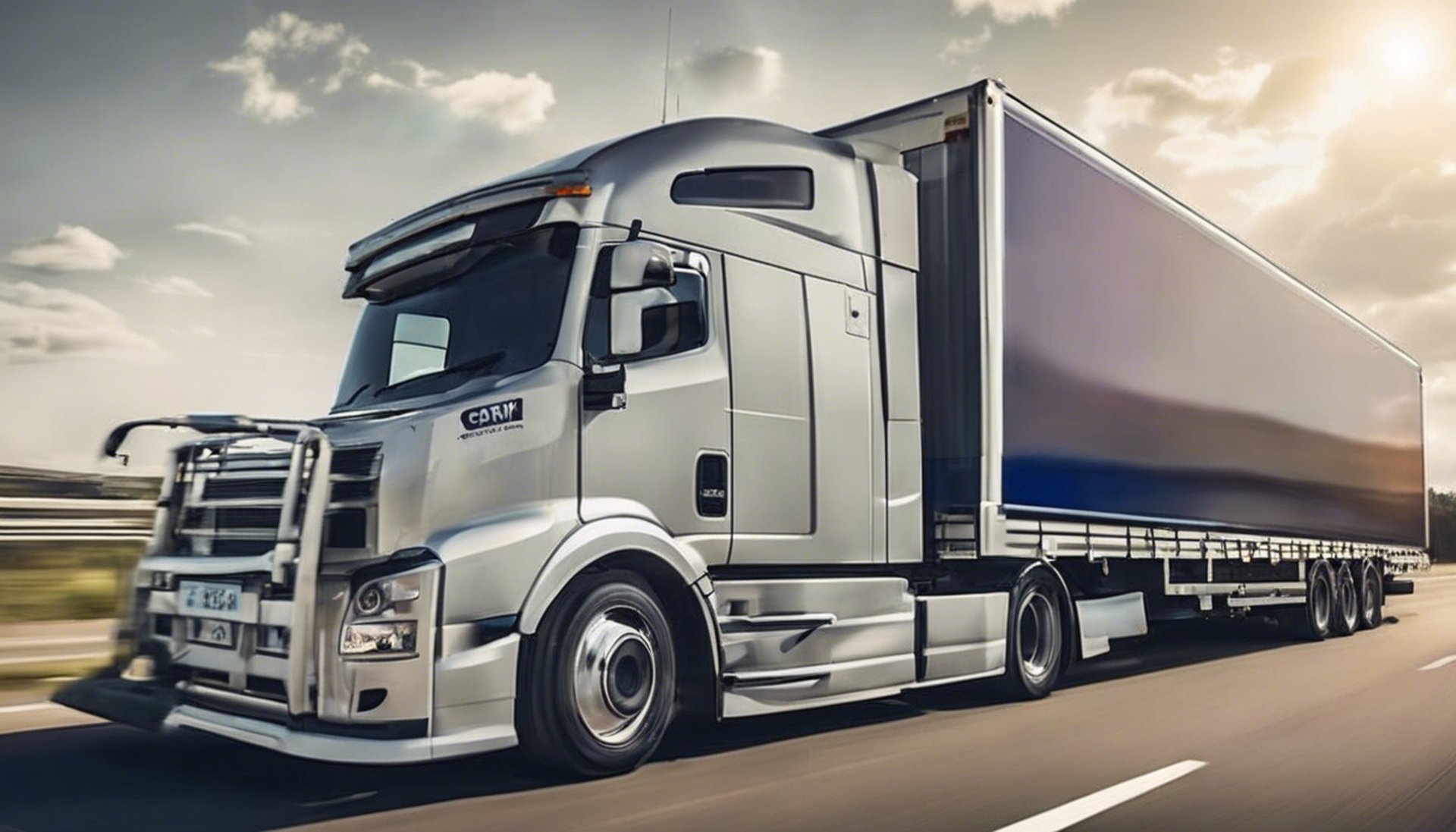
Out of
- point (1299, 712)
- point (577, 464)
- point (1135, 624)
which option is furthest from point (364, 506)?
point (1135, 624)

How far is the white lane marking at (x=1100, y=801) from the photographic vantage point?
16.3ft

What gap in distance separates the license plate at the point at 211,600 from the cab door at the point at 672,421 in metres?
1.53

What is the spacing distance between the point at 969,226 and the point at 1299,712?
3905mm

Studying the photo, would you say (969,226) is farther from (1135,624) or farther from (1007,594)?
(1135,624)

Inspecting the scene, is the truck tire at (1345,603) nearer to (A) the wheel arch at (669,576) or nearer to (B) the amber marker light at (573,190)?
(A) the wheel arch at (669,576)

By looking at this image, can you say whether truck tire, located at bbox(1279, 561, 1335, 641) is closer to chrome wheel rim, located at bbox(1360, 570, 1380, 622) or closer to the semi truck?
chrome wheel rim, located at bbox(1360, 570, 1380, 622)

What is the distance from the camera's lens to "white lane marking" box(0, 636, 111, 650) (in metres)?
11.0

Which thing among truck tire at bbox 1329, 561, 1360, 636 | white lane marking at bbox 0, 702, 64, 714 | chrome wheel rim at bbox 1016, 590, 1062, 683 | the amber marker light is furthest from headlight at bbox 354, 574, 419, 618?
truck tire at bbox 1329, 561, 1360, 636

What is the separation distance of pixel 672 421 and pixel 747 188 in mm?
1587

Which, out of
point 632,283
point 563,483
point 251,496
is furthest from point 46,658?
point 632,283

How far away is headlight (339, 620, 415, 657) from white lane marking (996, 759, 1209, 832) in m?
2.43

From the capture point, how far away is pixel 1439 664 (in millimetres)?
11922

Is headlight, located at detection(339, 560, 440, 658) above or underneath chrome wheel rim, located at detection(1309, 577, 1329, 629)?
above

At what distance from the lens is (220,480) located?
590 cm
